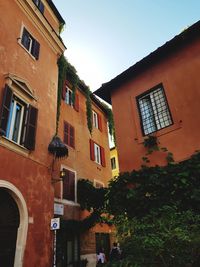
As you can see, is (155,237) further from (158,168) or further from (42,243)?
(42,243)

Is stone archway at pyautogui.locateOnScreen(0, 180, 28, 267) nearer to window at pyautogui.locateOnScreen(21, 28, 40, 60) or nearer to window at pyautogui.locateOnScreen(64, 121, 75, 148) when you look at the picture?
window at pyautogui.locateOnScreen(21, 28, 40, 60)

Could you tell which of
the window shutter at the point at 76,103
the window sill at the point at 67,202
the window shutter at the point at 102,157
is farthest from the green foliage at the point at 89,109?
the window sill at the point at 67,202

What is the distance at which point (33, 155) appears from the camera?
870cm

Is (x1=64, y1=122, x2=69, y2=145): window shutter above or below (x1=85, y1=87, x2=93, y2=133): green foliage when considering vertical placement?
below

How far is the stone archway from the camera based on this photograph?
6.98 meters

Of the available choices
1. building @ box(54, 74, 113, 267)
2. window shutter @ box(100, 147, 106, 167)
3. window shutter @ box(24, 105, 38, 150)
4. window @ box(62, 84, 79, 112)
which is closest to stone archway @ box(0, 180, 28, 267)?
window shutter @ box(24, 105, 38, 150)

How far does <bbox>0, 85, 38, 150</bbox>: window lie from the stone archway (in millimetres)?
1812

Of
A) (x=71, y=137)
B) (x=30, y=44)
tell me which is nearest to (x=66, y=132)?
(x=71, y=137)

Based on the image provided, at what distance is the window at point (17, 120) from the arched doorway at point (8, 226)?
6.41 ft

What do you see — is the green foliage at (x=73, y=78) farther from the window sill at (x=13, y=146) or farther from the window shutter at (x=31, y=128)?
the window sill at (x=13, y=146)

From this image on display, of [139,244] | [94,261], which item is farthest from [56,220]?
[94,261]

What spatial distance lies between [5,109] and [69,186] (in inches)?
275

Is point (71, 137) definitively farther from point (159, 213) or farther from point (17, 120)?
point (159, 213)

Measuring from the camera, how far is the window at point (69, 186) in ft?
42.1
